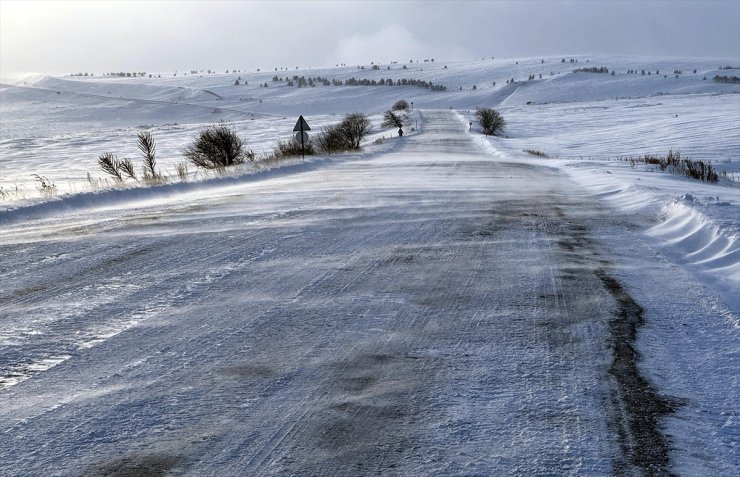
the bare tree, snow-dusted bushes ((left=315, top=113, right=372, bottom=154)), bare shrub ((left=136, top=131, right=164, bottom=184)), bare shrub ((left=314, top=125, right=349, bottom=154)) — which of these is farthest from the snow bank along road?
snow-dusted bushes ((left=315, top=113, right=372, bottom=154))

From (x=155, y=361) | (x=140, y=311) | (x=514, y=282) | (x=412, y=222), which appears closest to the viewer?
(x=155, y=361)

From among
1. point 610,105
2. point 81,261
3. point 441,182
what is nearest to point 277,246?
point 81,261

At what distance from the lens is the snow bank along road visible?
3330mm

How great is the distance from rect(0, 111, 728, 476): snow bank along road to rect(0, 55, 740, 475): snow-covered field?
0.02 metres

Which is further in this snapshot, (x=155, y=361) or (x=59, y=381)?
(x=155, y=361)

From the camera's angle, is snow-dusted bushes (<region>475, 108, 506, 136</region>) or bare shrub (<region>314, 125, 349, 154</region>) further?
snow-dusted bushes (<region>475, 108, 506, 136</region>)

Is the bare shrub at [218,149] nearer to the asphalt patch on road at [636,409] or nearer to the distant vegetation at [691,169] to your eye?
the distant vegetation at [691,169]

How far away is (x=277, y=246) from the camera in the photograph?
813 cm

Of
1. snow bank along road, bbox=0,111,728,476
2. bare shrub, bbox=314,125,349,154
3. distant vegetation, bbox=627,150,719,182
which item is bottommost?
distant vegetation, bbox=627,150,719,182

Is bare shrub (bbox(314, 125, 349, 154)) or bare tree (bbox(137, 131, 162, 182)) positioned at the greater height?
bare tree (bbox(137, 131, 162, 182))

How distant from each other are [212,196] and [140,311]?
850 cm

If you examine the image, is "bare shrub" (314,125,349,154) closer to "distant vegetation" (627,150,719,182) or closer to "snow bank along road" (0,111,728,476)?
"distant vegetation" (627,150,719,182)

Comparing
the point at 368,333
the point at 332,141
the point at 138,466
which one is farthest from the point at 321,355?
the point at 332,141

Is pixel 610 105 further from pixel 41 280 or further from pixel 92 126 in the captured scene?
pixel 41 280
